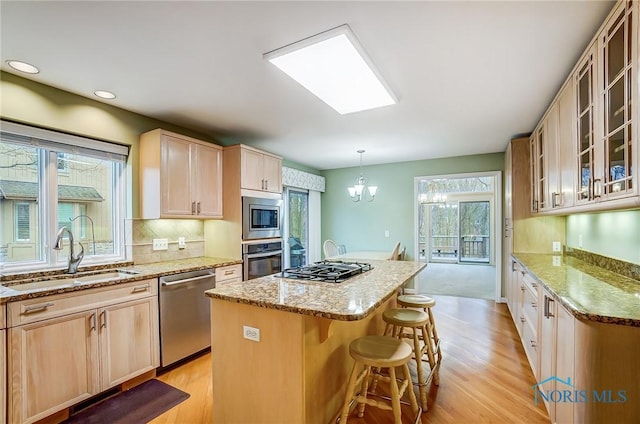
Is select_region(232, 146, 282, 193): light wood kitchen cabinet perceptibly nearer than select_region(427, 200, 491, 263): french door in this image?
Yes

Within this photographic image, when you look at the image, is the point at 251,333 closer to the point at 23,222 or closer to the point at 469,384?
the point at 469,384

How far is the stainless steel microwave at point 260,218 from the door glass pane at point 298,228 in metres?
1.41

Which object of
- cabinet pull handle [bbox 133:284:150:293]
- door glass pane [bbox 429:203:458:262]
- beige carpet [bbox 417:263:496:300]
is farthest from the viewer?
door glass pane [bbox 429:203:458:262]

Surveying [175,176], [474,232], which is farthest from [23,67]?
[474,232]

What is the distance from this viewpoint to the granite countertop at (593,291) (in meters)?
1.33

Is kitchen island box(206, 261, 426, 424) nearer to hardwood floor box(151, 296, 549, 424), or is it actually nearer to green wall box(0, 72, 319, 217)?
hardwood floor box(151, 296, 549, 424)

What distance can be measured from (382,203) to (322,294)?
13.6 ft

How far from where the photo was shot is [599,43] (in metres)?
1.63

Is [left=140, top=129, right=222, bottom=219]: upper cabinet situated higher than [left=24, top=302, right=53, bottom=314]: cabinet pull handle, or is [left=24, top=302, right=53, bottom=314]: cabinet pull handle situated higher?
[left=140, top=129, right=222, bottom=219]: upper cabinet

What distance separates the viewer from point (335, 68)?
77.7 inches

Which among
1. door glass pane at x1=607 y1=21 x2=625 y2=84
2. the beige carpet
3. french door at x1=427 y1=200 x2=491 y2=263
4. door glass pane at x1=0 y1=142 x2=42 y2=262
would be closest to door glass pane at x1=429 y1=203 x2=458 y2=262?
french door at x1=427 y1=200 x2=491 y2=263

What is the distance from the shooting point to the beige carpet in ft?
17.6

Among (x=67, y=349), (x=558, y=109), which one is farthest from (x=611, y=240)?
(x=67, y=349)

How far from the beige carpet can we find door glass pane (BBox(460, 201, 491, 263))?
654 millimetres
